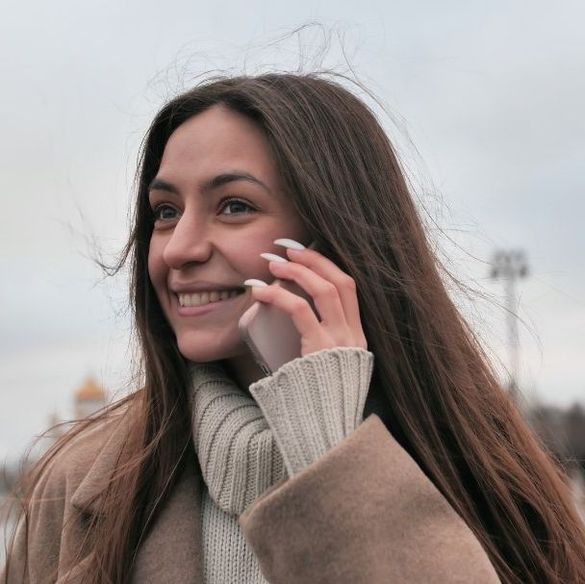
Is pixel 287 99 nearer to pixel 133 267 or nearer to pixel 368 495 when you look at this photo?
pixel 133 267

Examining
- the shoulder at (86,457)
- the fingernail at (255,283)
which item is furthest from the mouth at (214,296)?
the shoulder at (86,457)

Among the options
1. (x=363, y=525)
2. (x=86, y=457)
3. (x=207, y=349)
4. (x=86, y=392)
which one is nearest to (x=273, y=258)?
(x=207, y=349)

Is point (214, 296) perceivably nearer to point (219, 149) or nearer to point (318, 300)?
point (318, 300)

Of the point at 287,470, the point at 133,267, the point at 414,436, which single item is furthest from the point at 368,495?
the point at 133,267

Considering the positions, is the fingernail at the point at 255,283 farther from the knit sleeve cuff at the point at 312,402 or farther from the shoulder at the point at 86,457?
the shoulder at the point at 86,457

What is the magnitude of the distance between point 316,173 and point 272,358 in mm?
562

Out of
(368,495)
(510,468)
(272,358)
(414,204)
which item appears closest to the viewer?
(368,495)

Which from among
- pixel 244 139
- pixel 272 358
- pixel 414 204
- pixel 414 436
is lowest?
pixel 414 436

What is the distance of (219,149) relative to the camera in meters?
2.82

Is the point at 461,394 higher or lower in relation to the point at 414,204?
lower

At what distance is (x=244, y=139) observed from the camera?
2.85m

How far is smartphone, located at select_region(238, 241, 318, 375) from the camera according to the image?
2.60 metres

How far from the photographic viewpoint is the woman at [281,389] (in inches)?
98.3

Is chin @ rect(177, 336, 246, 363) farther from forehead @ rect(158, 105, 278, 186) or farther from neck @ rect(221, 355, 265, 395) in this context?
forehead @ rect(158, 105, 278, 186)
